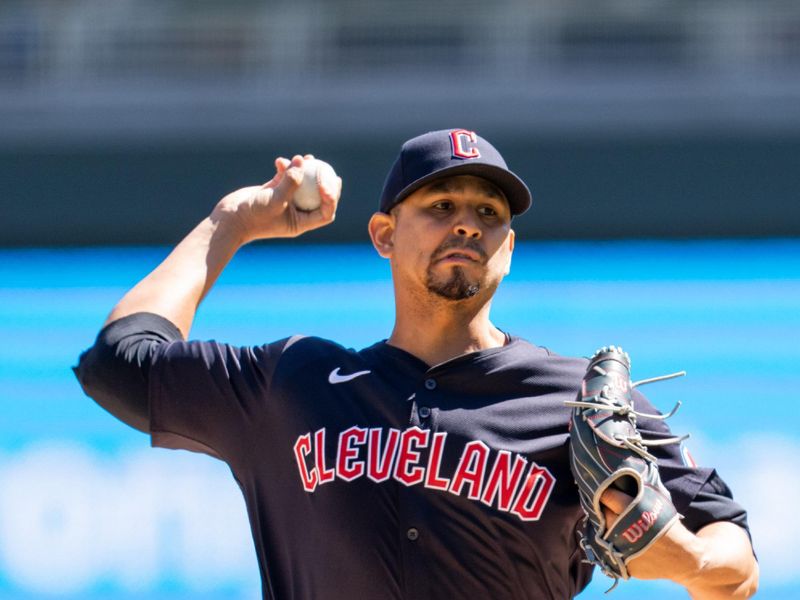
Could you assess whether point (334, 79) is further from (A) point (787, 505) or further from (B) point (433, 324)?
(B) point (433, 324)

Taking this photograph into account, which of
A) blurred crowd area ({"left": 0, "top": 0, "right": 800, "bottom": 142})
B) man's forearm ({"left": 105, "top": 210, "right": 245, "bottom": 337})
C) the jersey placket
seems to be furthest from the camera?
blurred crowd area ({"left": 0, "top": 0, "right": 800, "bottom": 142})

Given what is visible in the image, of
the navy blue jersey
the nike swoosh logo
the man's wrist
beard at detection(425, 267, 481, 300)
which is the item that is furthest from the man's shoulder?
the man's wrist

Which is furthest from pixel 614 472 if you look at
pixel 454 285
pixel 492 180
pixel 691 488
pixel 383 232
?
pixel 383 232

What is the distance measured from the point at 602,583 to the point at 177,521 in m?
1.78

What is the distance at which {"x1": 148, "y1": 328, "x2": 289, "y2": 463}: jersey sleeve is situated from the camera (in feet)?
6.79

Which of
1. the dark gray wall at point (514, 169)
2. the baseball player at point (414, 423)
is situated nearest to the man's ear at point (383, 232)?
the baseball player at point (414, 423)

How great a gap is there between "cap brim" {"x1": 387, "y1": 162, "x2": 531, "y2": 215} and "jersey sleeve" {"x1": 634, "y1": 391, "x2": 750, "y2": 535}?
440 millimetres

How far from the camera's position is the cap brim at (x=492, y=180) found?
6.83ft

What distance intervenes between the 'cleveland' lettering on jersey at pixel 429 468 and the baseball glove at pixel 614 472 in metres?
0.09

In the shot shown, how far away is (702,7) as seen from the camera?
28.4ft

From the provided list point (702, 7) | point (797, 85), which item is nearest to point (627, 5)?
point (702, 7)

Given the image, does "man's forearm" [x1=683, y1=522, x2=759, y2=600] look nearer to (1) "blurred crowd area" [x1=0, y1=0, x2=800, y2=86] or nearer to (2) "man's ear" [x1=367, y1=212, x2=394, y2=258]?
(2) "man's ear" [x1=367, y1=212, x2=394, y2=258]

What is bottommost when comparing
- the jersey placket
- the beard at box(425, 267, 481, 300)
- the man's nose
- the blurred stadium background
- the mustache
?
the jersey placket

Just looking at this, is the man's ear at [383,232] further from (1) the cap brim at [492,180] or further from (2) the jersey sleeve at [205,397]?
(2) the jersey sleeve at [205,397]
